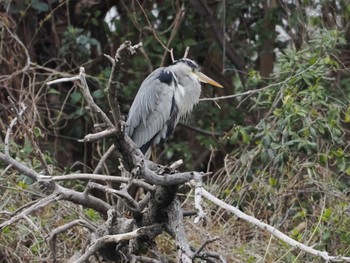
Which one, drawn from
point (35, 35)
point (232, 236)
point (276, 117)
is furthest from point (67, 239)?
point (35, 35)

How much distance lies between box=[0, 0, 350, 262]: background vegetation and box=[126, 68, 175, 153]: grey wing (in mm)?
282

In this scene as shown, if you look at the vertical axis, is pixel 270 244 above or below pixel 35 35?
below

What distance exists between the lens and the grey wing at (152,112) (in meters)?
4.56

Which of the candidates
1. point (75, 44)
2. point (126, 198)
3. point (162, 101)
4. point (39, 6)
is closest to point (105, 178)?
point (126, 198)

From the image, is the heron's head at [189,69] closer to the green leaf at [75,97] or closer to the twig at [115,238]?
the green leaf at [75,97]

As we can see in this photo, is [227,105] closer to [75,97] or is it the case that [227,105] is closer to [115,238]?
[75,97]

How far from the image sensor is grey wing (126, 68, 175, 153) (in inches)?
179

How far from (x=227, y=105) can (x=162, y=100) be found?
1.08 meters

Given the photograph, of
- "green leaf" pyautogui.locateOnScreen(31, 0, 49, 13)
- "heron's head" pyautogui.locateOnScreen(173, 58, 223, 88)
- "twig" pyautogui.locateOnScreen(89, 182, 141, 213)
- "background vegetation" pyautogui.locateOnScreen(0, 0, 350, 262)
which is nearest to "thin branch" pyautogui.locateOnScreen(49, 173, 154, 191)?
"twig" pyautogui.locateOnScreen(89, 182, 141, 213)

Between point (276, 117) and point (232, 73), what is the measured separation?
143cm

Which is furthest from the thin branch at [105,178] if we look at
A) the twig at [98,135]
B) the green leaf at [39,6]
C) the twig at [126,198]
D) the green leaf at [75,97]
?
the green leaf at [39,6]

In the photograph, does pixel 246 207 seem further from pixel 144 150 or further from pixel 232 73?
pixel 232 73

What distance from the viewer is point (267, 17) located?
536 centimetres

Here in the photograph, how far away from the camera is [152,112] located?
15.2 feet
